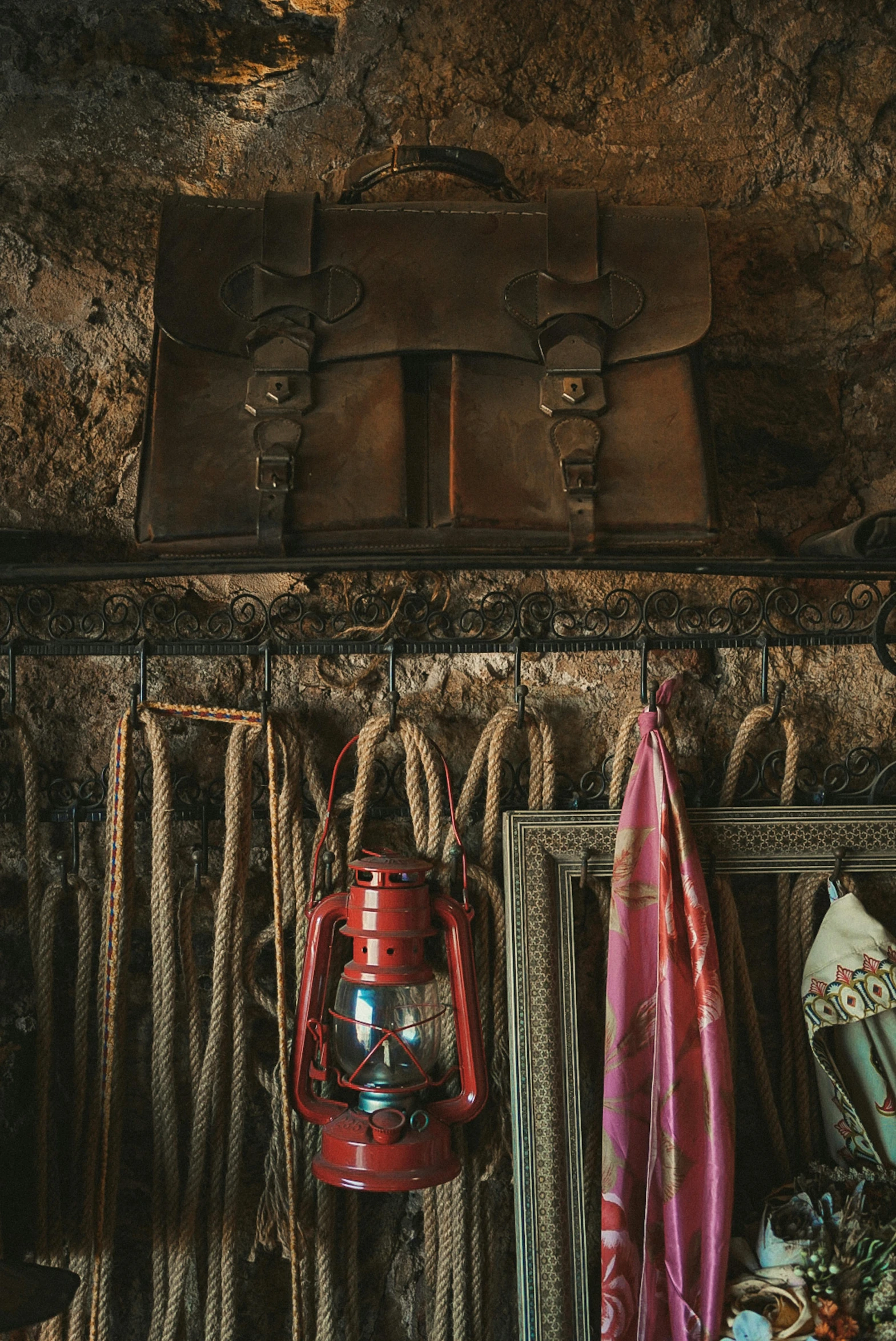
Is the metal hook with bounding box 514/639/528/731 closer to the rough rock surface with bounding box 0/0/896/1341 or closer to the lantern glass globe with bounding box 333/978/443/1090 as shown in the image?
the rough rock surface with bounding box 0/0/896/1341

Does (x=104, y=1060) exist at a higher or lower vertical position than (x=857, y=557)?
lower

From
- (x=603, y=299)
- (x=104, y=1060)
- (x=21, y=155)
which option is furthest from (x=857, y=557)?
(x=21, y=155)

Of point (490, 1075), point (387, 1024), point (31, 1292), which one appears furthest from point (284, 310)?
point (31, 1292)

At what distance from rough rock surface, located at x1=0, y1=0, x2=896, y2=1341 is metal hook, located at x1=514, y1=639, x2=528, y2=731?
0.05m

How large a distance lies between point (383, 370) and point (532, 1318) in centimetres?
114

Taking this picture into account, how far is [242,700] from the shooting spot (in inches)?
50.3

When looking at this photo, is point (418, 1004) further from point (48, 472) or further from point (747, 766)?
point (48, 472)

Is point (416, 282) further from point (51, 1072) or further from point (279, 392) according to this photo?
point (51, 1072)

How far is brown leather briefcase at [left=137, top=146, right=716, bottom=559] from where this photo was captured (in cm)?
109

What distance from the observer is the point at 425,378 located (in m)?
1.17

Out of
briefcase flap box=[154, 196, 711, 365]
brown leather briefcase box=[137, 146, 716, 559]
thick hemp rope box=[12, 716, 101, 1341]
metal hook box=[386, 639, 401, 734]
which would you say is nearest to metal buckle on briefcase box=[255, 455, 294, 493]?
brown leather briefcase box=[137, 146, 716, 559]

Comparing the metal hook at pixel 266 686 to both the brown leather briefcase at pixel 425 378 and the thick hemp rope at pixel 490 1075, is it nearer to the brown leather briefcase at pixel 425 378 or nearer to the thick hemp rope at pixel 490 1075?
the brown leather briefcase at pixel 425 378

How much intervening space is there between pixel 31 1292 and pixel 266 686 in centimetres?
69

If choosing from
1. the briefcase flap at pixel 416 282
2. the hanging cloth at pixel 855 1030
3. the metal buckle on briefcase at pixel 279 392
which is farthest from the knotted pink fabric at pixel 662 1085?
the metal buckle on briefcase at pixel 279 392
